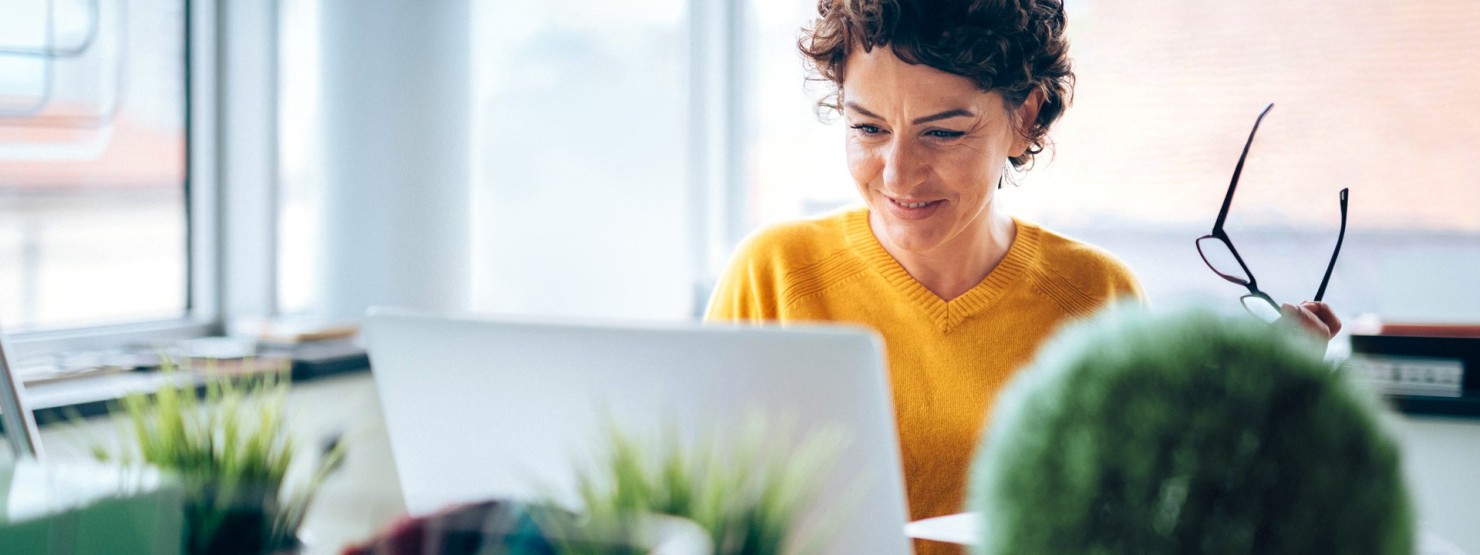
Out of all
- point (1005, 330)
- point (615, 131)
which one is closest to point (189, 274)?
point (615, 131)

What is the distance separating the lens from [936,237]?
57.4 inches

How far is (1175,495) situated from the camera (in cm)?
33

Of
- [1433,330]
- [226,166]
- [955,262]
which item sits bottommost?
[1433,330]

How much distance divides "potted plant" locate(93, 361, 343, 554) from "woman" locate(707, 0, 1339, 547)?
94cm

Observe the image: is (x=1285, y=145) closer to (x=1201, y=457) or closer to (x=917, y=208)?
(x=917, y=208)

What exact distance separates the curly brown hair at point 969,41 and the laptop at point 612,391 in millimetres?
792

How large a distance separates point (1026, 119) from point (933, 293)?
10.7 inches

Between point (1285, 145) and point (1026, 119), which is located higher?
point (1285, 145)

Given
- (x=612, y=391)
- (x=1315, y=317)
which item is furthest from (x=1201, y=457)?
(x=1315, y=317)

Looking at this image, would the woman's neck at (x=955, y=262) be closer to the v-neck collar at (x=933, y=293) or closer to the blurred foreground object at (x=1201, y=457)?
the v-neck collar at (x=933, y=293)

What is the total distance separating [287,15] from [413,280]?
0.67 metres

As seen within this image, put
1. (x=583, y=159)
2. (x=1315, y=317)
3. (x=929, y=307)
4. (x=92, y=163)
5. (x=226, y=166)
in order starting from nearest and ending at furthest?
(x=1315, y=317) < (x=929, y=307) < (x=92, y=163) < (x=226, y=166) < (x=583, y=159)

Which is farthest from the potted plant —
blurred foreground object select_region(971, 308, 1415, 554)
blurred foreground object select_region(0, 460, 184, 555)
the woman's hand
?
the woman's hand

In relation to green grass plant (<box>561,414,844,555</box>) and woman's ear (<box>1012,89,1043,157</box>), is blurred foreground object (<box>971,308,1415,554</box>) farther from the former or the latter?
woman's ear (<box>1012,89,1043,157</box>)
